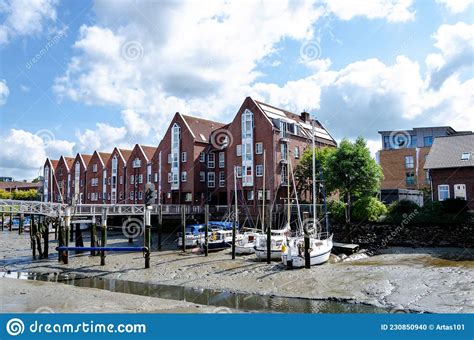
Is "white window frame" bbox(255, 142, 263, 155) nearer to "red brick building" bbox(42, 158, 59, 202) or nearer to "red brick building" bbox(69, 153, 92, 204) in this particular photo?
"red brick building" bbox(69, 153, 92, 204)

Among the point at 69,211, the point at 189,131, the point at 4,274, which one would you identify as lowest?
the point at 4,274

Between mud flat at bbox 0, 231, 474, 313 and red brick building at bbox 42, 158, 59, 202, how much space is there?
58858mm

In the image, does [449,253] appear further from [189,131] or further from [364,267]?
[189,131]

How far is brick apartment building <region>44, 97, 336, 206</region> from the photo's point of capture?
4816cm

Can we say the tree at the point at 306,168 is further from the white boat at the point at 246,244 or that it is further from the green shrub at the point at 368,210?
the white boat at the point at 246,244

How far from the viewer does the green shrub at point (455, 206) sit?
117ft

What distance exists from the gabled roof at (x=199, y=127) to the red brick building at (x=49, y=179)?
45.5m

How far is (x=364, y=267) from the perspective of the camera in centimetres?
2533

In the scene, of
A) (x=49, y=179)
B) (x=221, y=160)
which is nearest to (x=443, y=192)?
(x=221, y=160)

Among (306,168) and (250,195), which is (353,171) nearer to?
(306,168)

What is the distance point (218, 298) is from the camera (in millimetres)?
18906

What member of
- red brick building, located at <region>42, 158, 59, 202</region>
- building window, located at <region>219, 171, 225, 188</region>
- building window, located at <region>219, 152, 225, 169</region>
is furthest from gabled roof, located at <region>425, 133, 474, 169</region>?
red brick building, located at <region>42, 158, 59, 202</region>

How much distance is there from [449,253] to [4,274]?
30677 millimetres

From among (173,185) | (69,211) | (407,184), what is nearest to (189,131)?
(173,185)
